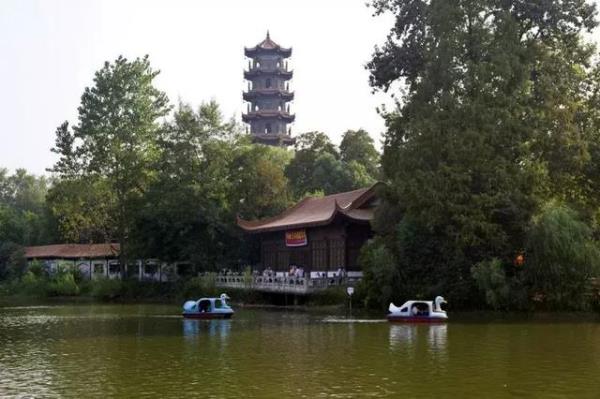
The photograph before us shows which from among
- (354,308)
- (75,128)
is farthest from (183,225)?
(354,308)

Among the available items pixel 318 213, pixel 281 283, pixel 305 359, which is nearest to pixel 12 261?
pixel 318 213

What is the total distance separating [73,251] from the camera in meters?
61.0

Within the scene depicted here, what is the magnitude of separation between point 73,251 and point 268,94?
100 feet

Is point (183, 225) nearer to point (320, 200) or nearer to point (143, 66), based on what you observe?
point (320, 200)

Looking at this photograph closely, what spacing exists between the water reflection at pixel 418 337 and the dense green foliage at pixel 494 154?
4753mm

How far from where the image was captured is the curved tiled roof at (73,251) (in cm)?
5912

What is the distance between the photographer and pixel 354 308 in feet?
110

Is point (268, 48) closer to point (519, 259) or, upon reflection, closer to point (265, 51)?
point (265, 51)

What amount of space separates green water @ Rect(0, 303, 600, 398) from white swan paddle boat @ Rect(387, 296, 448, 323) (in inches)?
22.6

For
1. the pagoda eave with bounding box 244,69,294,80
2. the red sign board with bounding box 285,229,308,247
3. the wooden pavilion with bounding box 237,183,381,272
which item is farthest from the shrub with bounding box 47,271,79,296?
the pagoda eave with bounding box 244,69,294,80

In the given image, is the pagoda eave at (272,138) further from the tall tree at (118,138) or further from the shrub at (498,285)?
the shrub at (498,285)

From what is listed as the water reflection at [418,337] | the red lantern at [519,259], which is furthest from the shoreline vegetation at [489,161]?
the water reflection at [418,337]

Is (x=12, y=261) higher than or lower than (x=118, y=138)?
lower

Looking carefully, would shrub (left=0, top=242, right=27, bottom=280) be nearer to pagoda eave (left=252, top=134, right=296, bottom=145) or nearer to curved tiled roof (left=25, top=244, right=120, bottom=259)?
curved tiled roof (left=25, top=244, right=120, bottom=259)
